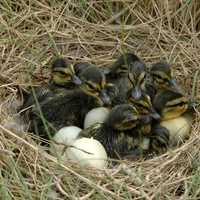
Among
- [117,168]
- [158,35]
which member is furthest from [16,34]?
[117,168]

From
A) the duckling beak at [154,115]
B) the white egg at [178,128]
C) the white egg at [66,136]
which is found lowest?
the white egg at [178,128]

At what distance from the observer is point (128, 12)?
198 inches

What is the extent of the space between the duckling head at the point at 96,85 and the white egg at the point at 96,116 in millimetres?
42

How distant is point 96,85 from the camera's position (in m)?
4.13

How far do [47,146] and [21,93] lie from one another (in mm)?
537

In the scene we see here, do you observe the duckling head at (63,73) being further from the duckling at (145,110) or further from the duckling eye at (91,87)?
the duckling at (145,110)

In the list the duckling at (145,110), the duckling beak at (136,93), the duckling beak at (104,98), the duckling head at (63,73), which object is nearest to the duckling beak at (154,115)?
the duckling at (145,110)

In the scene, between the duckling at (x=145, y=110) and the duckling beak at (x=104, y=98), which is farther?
the duckling beak at (x=104, y=98)

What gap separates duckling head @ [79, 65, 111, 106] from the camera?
4125 millimetres

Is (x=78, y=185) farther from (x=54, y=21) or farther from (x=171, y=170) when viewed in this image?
(x=54, y=21)

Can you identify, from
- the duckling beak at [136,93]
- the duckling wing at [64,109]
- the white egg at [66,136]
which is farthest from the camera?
the duckling wing at [64,109]

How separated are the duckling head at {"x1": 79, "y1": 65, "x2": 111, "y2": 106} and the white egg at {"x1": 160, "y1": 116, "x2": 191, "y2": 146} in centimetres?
33

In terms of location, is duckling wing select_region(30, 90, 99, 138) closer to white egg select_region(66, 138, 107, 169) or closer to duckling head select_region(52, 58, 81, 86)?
duckling head select_region(52, 58, 81, 86)

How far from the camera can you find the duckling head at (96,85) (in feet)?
13.5
